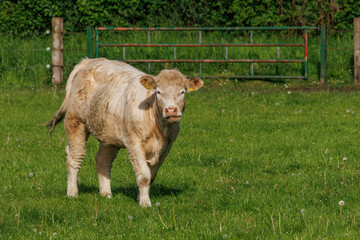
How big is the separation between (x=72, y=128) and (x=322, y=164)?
3439 millimetres

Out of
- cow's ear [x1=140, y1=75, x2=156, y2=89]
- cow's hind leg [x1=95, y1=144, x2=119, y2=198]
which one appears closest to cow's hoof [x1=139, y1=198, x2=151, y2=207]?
cow's hind leg [x1=95, y1=144, x2=119, y2=198]

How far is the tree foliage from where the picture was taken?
2183 cm

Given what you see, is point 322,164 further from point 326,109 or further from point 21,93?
point 21,93

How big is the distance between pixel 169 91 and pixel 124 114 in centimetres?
73

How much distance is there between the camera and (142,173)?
7.35m

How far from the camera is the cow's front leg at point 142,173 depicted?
7.34 m

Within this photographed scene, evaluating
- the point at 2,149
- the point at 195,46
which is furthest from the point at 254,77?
the point at 2,149

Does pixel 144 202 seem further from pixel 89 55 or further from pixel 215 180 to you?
pixel 89 55

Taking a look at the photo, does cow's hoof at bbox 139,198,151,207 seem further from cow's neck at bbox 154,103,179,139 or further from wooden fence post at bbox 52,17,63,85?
wooden fence post at bbox 52,17,63,85

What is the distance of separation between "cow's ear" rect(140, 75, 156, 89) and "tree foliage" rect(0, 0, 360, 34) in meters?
14.8

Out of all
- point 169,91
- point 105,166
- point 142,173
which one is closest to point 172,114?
point 169,91

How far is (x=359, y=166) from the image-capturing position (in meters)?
9.32

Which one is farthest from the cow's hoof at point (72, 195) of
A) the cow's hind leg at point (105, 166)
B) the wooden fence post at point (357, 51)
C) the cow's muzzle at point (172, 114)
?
the wooden fence post at point (357, 51)

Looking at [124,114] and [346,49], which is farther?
[346,49]
